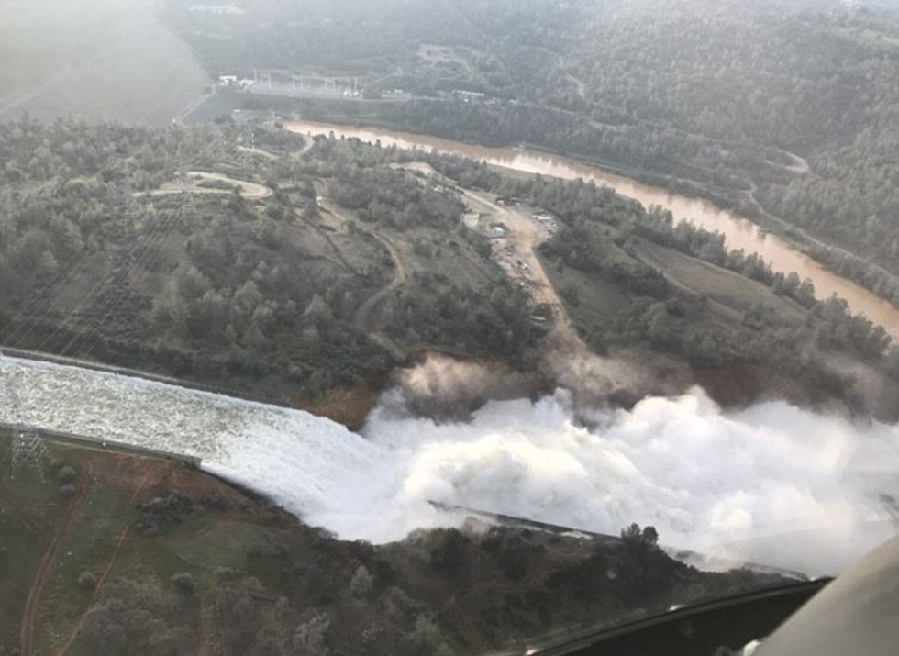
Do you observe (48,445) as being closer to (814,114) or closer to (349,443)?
(349,443)

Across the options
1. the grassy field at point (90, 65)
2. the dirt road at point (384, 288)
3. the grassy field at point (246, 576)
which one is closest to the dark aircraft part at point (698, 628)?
the grassy field at point (246, 576)

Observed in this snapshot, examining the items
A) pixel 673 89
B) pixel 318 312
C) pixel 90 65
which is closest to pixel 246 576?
pixel 318 312

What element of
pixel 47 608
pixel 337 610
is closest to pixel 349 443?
pixel 337 610

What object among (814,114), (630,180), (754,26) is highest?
(754,26)

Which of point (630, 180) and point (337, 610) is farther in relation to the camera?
point (630, 180)

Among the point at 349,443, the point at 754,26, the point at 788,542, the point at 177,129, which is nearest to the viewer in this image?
the point at 788,542

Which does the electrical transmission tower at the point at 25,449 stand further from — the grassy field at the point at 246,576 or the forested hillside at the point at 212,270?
the forested hillside at the point at 212,270
